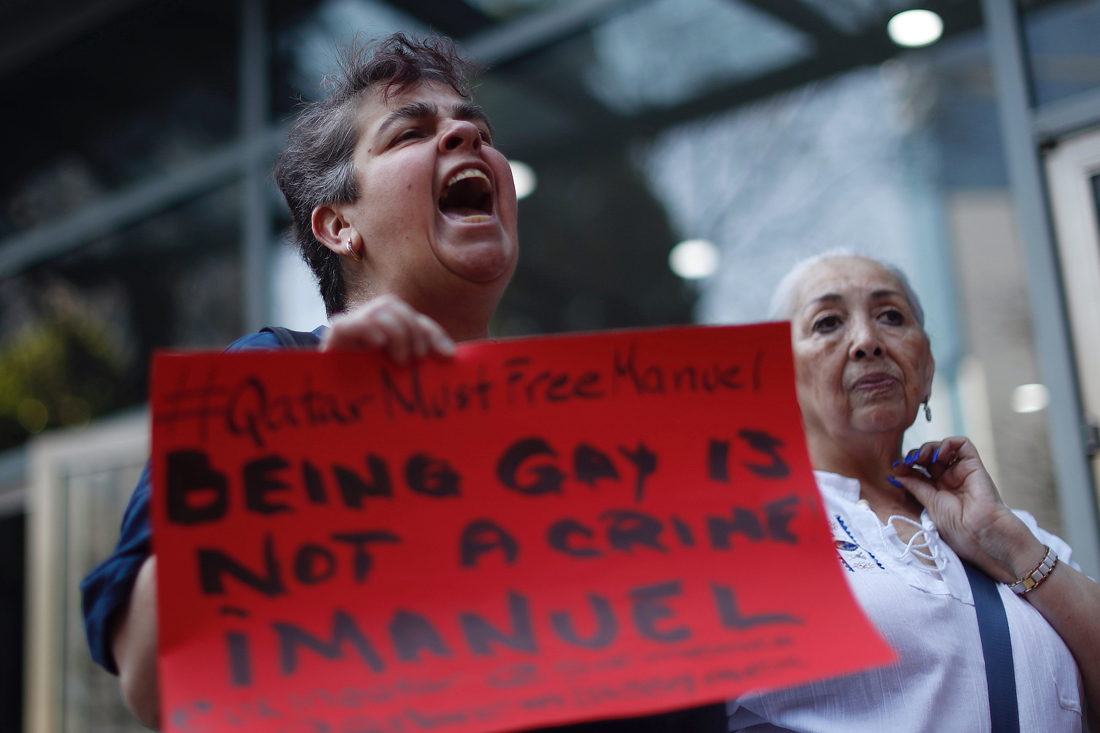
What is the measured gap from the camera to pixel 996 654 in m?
1.34

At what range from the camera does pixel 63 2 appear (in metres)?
4.86

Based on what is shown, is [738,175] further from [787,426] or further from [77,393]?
[77,393]

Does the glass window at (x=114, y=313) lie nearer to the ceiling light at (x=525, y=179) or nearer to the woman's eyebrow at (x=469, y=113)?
the ceiling light at (x=525, y=179)

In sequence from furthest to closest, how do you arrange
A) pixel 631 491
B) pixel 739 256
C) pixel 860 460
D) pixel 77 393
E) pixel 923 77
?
pixel 77 393 < pixel 739 256 < pixel 923 77 < pixel 860 460 < pixel 631 491

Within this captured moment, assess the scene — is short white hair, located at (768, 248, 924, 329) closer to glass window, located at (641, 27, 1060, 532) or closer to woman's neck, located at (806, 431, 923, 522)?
woman's neck, located at (806, 431, 923, 522)

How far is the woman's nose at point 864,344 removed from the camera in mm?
1638

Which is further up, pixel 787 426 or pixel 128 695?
pixel 787 426

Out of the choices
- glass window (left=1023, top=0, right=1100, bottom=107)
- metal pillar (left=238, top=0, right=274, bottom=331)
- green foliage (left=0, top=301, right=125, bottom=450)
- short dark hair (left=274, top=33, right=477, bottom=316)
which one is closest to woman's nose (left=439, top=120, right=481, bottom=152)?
short dark hair (left=274, top=33, right=477, bottom=316)

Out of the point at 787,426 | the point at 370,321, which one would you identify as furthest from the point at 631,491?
the point at 370,321

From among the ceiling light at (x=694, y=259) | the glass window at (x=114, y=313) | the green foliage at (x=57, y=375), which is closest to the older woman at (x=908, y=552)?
the ceiling light at (x=694, y=259)

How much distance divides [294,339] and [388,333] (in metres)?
0.22

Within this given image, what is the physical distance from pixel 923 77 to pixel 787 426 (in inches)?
87.6

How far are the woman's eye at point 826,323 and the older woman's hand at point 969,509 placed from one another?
0.26 metres

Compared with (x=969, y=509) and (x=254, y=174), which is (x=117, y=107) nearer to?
(x=254, y=174)
